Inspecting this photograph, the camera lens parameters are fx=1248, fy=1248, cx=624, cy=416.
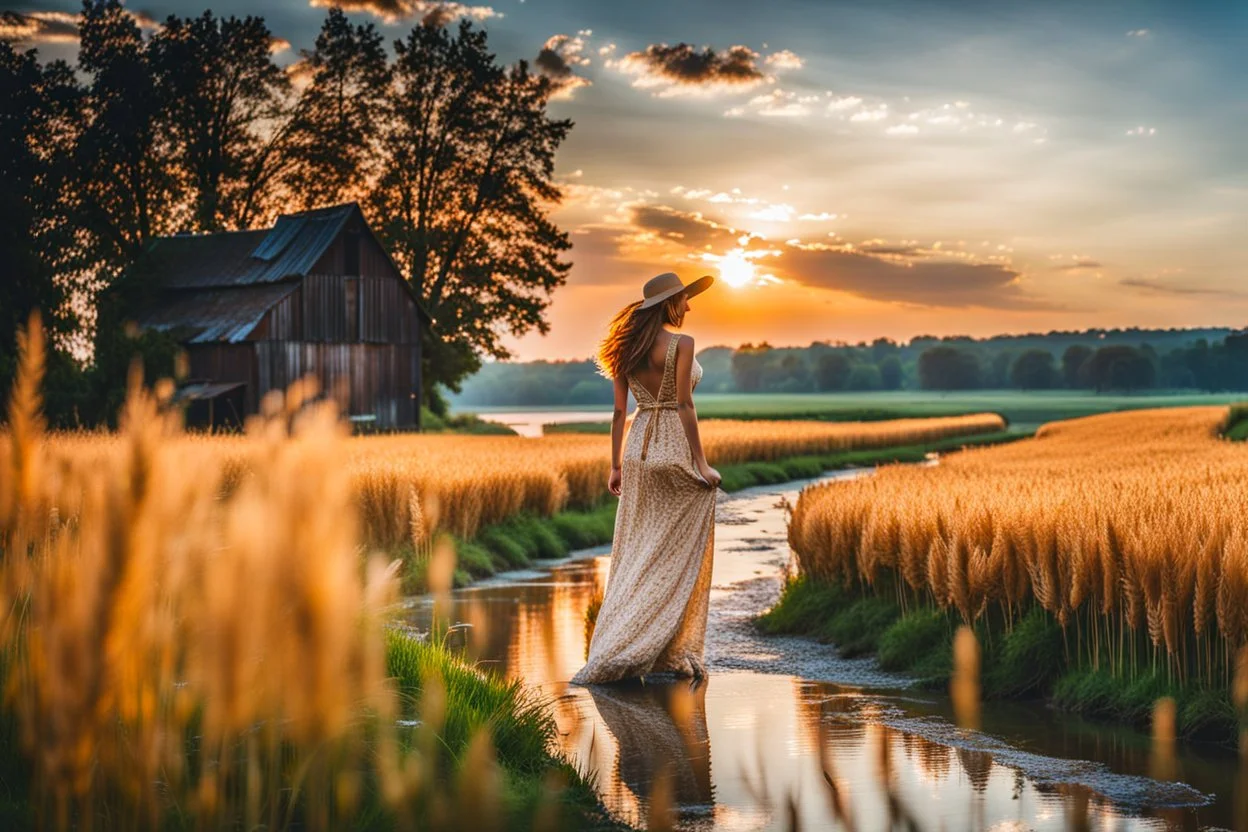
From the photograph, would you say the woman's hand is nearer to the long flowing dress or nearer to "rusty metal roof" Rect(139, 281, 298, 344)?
the long flowing dress

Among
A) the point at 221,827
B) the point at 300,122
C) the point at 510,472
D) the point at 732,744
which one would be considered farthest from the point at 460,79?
the point at 221,827

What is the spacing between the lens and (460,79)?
174 feet

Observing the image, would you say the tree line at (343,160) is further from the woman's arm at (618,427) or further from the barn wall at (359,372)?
the woman's arm at (618,427)

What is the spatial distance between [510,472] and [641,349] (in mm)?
11637

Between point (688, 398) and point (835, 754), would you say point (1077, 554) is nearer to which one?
point (835, 754)

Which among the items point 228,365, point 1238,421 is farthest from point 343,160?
point 1238,421

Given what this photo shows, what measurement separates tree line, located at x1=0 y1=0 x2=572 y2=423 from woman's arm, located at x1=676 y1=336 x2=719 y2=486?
137 ft

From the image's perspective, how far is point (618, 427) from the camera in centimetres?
915

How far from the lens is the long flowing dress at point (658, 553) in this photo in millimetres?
8930

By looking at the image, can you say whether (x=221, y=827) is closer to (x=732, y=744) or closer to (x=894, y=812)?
(x=894, y=812)

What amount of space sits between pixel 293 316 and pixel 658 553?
3717 cm

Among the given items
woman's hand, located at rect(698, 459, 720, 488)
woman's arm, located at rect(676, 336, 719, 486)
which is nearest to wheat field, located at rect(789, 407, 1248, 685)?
woman's hand, located at rect(698, 459, 720, 488)

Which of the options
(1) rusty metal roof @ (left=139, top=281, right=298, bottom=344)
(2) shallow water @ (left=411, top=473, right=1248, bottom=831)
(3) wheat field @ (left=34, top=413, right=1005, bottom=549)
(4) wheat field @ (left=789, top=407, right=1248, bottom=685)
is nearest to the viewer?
(2) shallow water @ (left=411, top=473, right=1248, bottom=831)

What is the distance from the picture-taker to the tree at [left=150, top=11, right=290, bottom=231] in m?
48.9
